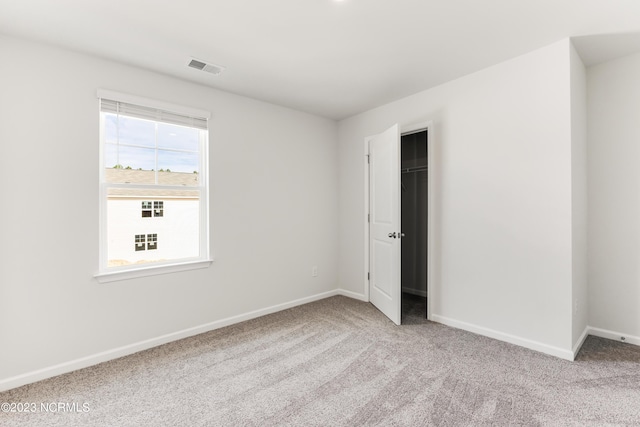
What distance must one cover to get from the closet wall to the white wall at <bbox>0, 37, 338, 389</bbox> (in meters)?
1.92

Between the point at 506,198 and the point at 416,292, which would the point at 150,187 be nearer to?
the point at 506,198

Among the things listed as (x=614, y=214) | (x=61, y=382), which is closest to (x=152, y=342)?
(x=61, y=382)

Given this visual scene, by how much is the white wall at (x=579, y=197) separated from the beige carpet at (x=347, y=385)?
286 mm

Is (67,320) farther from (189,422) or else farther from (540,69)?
(540,69)

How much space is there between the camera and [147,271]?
277 cm

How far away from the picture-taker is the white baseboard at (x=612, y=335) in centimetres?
269

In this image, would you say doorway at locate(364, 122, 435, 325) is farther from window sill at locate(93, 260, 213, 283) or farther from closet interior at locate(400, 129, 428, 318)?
window sill at locate(93, 260, 213, 283)

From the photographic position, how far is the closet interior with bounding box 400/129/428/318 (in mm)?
4336

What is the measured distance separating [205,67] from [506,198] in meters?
2.92

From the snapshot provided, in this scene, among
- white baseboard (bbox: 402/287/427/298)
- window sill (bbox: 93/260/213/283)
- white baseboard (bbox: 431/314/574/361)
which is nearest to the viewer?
white baseboard (bbox: 431/314/574/361)

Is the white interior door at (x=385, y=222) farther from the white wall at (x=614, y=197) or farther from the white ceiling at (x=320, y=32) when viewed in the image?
the white wall at (x=614, y=197)

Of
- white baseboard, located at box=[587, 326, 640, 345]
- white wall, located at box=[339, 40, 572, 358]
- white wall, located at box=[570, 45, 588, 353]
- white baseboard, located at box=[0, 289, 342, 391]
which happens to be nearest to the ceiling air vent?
white wall, located at box=[339, 40, 572, 358]

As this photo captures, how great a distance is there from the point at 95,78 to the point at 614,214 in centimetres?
462

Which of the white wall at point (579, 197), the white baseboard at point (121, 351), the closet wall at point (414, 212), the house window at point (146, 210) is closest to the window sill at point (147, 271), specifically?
the house window at point (146, 210)
